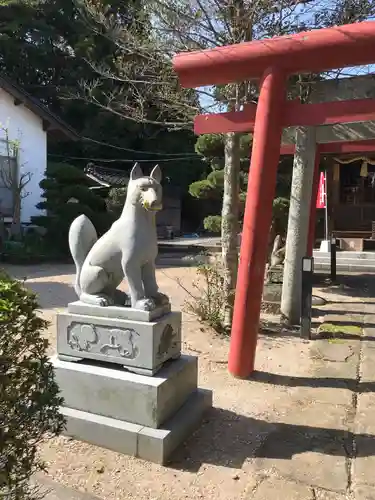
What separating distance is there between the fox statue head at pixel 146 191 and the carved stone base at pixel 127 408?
4.38 feet

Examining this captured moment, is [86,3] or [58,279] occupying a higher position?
[86,3]

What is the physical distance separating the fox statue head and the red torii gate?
150cm

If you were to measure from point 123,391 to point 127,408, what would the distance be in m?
0.13

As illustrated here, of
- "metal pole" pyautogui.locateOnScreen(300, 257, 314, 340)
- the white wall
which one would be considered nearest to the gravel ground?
"metal pole" pyautogui.locateOnScreen(300, 257, 314, 340)

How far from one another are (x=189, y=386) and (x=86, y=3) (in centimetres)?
681

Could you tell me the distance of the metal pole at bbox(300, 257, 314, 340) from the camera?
6523mm

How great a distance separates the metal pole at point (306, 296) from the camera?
257 inches

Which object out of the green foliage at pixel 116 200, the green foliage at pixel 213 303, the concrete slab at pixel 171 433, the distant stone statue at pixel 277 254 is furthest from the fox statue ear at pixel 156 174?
the green foliage at pixel 116 200

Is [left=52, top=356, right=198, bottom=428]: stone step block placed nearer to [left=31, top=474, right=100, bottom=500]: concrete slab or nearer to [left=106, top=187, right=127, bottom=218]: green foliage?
[left=31, top=474, right=100, bottom=500]: concrete slab

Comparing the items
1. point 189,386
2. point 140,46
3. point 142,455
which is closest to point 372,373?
point 189,386

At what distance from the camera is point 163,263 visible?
15305 mm

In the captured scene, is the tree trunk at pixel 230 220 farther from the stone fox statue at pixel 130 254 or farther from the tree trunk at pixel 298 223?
the stone fox statue at pixel 130 254

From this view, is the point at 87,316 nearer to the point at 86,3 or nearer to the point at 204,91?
the point at 204,91

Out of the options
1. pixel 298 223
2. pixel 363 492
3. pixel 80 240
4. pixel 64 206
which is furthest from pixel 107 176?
pixel 363 492
